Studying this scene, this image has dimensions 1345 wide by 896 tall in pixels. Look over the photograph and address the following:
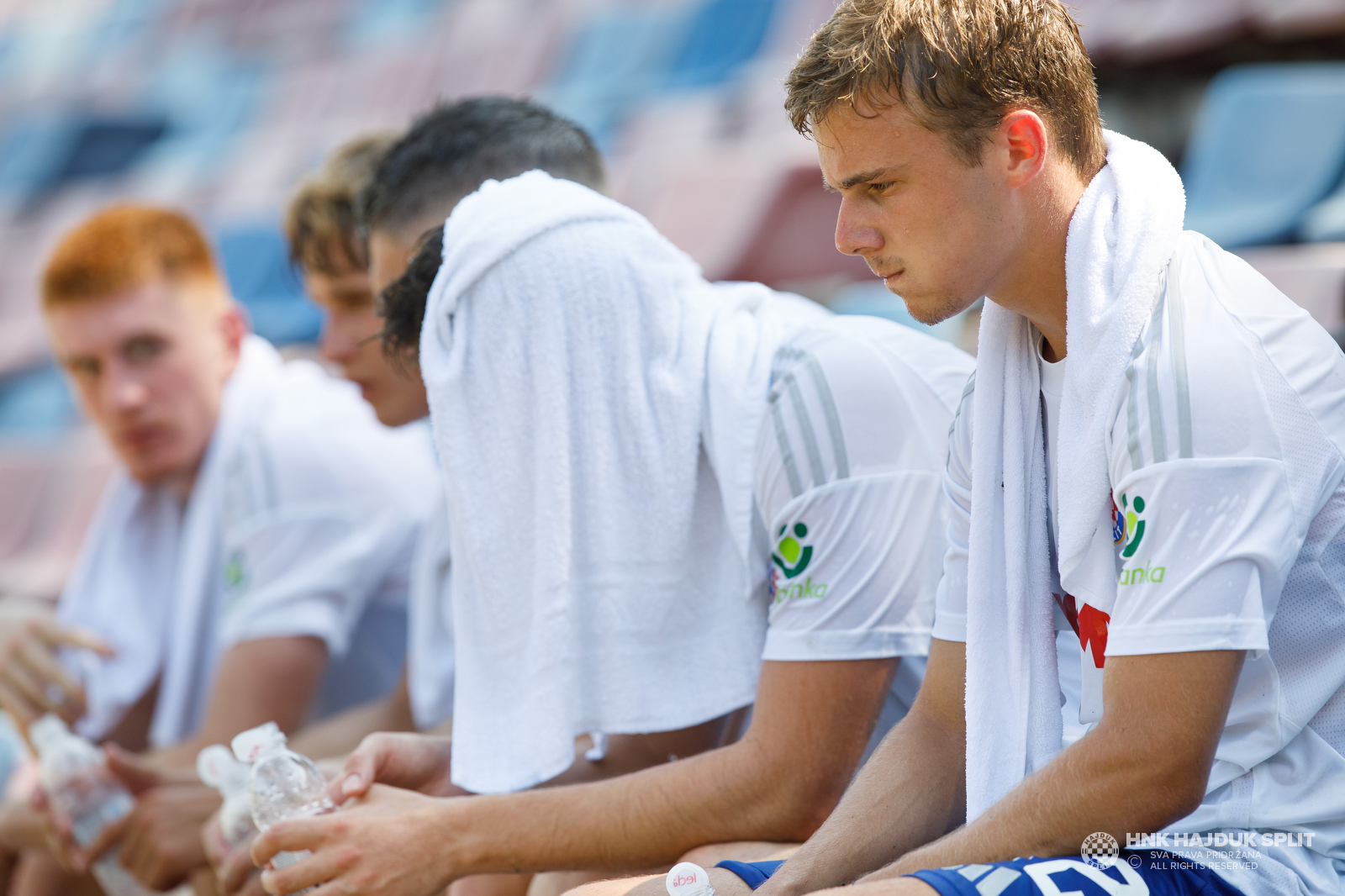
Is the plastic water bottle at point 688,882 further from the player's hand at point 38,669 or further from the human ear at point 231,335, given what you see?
the human ear at point 231,335

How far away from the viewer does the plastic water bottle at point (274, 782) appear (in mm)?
2125

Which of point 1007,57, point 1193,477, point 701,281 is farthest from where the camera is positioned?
point 701,281

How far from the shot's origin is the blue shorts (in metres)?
1.39

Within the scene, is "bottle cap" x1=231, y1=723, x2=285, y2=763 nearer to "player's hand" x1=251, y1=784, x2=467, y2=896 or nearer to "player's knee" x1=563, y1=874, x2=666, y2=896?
"player's hand" x1=251, y1=784, x2=467, y2=896

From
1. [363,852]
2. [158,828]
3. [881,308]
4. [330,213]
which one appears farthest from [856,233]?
[881,308]

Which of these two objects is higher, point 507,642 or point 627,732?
point 507,642

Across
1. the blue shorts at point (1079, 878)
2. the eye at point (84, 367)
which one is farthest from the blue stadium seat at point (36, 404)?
the blue shorts at point (1079, 878)

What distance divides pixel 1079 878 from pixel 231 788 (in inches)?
59.4

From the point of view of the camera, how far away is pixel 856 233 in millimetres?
1667

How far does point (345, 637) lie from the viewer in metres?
3.15

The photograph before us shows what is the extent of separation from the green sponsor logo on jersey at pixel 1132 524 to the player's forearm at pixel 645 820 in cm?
67

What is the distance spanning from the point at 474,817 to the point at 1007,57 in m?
1.26

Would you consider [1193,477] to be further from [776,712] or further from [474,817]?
[474,817]

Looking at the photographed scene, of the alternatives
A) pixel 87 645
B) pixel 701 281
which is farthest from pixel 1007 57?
pixel 87 645
